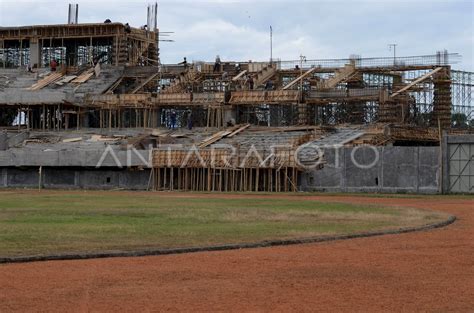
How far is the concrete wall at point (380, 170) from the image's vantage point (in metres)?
61.8

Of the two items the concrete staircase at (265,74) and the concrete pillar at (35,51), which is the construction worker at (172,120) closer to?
the concrete staircase at (265,74)

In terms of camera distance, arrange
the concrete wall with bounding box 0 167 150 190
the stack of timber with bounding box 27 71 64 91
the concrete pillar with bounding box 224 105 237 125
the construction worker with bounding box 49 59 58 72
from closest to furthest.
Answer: the concrete wall with bounding box 0 167 150 190 < the concrete pillar with bounding box 224 105 237 125 < the stack of timber with bounding box 27 71 64 91 < the construction worker with bounding box 49 59 58 72

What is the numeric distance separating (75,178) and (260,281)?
59102mm

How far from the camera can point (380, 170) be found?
63.4m

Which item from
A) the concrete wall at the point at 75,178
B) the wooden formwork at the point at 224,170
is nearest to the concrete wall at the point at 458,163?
the wooden formwork at the point at 224,170

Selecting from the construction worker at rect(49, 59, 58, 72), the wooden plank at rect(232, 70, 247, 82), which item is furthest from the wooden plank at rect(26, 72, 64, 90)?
the wooden plank at rect(232, 70, 247, 82)

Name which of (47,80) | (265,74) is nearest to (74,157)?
(47,80)

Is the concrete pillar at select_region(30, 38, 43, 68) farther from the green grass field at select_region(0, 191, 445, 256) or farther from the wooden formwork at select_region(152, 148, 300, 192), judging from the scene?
the green grass field at select_region(0, 191, 445, 256)

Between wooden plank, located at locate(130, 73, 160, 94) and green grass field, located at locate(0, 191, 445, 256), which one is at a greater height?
wooden plank, located at locate(130, 73, 160, 94)

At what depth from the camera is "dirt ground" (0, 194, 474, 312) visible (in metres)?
14.7

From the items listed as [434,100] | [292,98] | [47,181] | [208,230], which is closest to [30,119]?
[47,181]

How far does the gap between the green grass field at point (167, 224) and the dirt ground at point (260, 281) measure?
249cm

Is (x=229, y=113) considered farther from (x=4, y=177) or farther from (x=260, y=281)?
(x=260, y=281)

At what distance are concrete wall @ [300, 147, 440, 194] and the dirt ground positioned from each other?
38.5 metres
